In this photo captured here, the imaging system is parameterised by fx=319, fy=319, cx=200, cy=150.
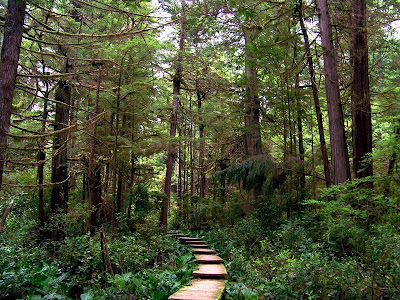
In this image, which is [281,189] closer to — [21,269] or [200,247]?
[200,247]

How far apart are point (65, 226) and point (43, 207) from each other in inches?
111

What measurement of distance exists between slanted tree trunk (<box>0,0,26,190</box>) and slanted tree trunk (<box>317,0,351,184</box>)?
8.46 m

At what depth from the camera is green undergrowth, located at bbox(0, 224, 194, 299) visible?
20.7 ft

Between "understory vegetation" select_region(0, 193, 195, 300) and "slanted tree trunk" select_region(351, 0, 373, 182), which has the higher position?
"slanted tree trunk" select_region(351, 0, 373, 182)

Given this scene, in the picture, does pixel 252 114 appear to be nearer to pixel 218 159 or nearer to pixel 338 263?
pixel 218 159

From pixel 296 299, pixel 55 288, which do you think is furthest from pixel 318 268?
pixel 55 288

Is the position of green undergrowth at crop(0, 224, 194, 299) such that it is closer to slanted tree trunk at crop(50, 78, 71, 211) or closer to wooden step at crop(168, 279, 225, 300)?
wooden step at crop(168, 279, 225, 300)

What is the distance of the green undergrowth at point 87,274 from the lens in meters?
6.30

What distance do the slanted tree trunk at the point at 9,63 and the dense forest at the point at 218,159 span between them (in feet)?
0.11

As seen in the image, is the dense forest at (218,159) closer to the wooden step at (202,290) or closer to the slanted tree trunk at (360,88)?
the slanted tree trunk at (360,88)


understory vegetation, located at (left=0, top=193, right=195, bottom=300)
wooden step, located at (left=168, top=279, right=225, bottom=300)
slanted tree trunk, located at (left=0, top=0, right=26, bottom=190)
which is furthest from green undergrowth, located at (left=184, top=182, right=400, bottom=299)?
slanted tree trunk, located at (left=0, top=0, right=26, bottom=190)

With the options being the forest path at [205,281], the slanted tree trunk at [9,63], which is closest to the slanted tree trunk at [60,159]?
the slanted tree trunk at [9,63]

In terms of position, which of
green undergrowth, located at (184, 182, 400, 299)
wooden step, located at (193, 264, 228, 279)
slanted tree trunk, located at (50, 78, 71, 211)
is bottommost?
wooden step, located at (193, 264, 228, 279)

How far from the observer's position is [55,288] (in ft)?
22.4
